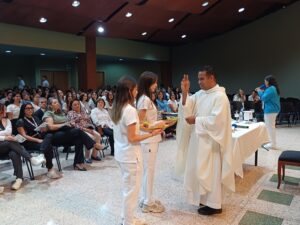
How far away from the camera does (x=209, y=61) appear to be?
541 inches

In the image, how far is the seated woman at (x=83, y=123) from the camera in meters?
4.80

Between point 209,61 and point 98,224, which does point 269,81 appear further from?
point 209,61

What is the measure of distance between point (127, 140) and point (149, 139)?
0.50 meters

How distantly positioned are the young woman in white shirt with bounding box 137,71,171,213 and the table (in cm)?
94

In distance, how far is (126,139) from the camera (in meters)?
2.32

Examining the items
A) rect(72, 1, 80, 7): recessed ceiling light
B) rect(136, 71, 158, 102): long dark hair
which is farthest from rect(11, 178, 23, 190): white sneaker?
rect(72, 1, 80, 7): recessed ceiling light

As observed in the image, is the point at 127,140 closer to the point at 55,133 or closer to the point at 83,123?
the point at 55,133

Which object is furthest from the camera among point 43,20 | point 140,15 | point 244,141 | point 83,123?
point 140,15

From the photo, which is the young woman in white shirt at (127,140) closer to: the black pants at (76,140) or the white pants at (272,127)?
the black pants at (76,140)

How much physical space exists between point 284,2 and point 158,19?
4737 millimetres

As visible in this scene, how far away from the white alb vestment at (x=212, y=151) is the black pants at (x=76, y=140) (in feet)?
6.86

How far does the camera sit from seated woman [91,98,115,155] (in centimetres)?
524

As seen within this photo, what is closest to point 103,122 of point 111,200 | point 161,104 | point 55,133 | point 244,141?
point 55,133

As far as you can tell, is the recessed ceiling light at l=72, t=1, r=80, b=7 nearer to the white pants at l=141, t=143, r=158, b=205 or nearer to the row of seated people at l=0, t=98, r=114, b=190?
the row of seated people at l=0, t=98, r=114, b=190
